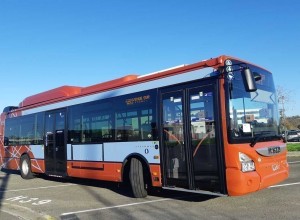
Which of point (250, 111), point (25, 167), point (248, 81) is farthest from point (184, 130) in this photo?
point (25, 167)

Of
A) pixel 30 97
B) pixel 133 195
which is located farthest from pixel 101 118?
pixel 30 97

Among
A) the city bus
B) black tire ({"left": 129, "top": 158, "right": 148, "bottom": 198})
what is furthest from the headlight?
black tire ({"left": 129, "top": 158, "right": 148, "bottom": 198})

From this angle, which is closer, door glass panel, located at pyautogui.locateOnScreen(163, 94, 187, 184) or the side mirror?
the side mirror

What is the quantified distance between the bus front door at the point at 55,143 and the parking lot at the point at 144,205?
145 centimetres

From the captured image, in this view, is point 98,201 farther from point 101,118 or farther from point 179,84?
point 179,84

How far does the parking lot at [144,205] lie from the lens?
7.81 meters

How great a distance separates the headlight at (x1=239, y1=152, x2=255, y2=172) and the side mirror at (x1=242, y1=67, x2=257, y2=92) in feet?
4.30

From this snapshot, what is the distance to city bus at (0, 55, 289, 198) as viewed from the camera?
787 cm

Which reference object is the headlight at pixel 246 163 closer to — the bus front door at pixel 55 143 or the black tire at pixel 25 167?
the bus front door at pixel 55 143

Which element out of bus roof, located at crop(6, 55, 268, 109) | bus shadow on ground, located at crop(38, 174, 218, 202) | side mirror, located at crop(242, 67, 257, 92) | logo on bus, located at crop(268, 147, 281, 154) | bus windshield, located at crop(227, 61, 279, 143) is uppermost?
bus roof, located at crop(6, 55, 268, 109)

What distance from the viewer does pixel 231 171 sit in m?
7.69

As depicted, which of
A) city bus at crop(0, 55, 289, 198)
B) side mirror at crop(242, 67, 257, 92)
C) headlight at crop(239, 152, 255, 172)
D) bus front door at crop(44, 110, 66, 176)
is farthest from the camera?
bus front door at crop(44, 110, 66, 176)

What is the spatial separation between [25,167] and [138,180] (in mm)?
7968

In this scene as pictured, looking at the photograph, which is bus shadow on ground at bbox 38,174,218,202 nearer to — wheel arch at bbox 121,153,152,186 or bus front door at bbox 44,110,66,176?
wheel arch at bbox 121,153,152,186
